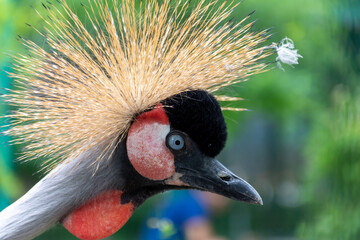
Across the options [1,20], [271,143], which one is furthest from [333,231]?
[271,143]

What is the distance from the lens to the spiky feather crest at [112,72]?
136 cm

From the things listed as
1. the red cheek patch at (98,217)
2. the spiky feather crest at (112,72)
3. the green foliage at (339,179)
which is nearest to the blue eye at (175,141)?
the spiky feather crest at (112,72)

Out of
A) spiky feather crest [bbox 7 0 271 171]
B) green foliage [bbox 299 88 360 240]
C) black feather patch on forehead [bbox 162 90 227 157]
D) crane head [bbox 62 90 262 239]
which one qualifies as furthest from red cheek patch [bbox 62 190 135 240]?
green foliage [bbox 299 88 360 240]

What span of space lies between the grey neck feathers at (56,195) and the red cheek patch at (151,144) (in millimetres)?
83

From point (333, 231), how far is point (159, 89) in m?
1.77

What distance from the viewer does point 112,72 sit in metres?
1.37

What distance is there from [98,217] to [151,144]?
0.27 meters

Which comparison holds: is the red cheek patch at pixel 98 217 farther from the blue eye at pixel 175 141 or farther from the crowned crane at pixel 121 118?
the blue eye at pixel 175 141

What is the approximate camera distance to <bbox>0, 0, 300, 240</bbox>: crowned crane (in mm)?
1349

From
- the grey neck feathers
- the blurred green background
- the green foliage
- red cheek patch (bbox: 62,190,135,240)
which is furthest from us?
the green foliage

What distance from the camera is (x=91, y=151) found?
4.56 feet

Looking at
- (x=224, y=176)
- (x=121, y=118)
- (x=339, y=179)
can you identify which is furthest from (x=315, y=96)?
(x=121, y=118)

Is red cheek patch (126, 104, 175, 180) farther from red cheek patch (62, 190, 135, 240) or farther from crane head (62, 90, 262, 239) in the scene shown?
red cheek patch (62, 190, 135, 240)

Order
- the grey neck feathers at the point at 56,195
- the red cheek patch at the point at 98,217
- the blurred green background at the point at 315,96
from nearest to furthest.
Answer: the grey neck feathers at the point at 56,195, the red cheek patch at the point at 98,217, the blurred green background at the point at 315,96
